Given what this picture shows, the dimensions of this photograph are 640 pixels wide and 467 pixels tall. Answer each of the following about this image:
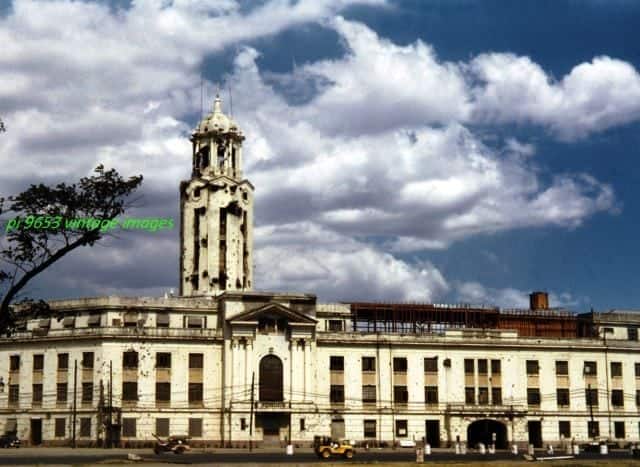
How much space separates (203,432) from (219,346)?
26.7ft

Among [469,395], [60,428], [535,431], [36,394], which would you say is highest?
[36,394]

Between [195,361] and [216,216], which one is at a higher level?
[216,216]

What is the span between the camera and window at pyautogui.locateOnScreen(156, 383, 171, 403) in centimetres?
9525

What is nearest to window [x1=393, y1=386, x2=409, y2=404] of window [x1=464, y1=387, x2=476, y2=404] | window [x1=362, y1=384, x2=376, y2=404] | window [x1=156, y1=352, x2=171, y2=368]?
window [x1=362, y1=384, x2=376, y2=404]

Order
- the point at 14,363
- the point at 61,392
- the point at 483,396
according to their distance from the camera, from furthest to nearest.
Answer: the point at 483,396, the point at 14,363, the point at 61,392

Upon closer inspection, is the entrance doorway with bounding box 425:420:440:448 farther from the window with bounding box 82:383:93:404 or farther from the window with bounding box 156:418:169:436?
the window with bounding box 82:383:93:404

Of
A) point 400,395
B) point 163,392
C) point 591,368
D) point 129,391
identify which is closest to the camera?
point 129,391

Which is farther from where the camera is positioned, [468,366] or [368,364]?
[468,366]

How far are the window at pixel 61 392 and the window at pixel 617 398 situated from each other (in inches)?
2173

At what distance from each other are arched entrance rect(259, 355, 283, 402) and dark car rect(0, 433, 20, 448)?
74.3 feet

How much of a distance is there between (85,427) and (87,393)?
3.10 metres

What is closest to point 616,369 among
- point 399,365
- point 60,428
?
point 399,365

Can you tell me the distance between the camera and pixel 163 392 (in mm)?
95500

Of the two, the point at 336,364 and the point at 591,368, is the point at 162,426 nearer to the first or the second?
the point at 336,364
